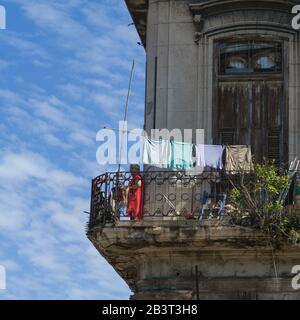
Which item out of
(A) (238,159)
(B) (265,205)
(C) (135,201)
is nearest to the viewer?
(B) (265,205)

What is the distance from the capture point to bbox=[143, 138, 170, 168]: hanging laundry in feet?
70.3

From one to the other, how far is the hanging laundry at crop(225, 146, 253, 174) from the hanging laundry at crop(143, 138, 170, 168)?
1.06 meters

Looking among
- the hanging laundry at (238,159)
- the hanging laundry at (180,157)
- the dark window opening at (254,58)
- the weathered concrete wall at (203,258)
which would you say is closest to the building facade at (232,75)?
the dark window opening at (254,58)

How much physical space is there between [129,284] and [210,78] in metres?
4.70

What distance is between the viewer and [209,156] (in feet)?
70.2

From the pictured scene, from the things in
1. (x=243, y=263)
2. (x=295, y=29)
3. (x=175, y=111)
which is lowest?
(x=243, y=263)

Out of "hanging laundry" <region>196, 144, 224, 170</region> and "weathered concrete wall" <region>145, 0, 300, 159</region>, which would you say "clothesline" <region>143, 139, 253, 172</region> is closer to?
"hanging laundry" <region>196, 144, 224, 170</region>

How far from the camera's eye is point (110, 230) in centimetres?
2064

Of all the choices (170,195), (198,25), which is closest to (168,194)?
(170,195)

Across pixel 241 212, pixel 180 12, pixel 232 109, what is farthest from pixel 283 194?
pixel 180 12

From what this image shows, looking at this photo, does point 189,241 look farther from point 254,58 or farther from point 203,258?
point 254,58

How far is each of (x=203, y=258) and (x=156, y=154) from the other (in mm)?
2039

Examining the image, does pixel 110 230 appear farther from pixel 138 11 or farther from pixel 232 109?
pixel 138 11

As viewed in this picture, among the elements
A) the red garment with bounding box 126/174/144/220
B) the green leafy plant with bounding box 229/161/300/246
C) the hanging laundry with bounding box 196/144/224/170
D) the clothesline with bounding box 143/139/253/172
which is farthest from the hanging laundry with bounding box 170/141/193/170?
the green leafy plant with bounding box 229/161/300/246
